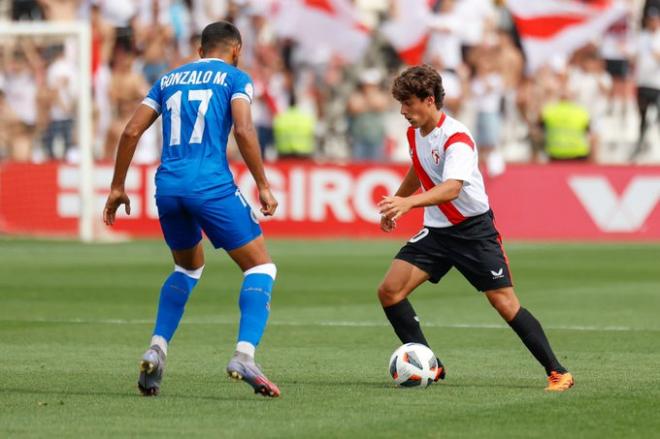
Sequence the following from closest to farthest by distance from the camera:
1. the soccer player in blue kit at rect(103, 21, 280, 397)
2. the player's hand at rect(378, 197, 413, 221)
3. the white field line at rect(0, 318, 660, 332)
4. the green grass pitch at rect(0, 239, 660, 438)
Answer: the green grass pitch at rect(0, 239, 660, 438), the player's hand at rect(378, 197, 413, 221), the soccer player in blue kit at rect(103, 21, 280, 397), the white field line at rect(0, 318, 660, 332)

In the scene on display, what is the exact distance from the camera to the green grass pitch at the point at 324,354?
27.3ft

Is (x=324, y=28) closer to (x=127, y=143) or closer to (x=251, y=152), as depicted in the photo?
(x=127, y=143)

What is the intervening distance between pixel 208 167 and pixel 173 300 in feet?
2.95

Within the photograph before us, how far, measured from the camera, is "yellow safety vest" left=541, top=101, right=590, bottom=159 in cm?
2628

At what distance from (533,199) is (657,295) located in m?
8.66

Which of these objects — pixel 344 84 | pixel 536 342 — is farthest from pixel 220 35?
pixel 344 84

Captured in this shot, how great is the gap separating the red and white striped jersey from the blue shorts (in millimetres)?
1183

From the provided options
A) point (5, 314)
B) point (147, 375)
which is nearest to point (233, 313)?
point (5, 314)

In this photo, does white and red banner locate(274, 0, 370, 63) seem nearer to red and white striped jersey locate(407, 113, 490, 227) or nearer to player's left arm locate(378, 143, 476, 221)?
red and white striped jersey locate(407, 113, 490, 227)

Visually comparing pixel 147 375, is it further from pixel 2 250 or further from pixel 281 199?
pixel 281 199

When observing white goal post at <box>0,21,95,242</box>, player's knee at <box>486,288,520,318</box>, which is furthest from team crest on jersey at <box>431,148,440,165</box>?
white goal post at <box>0,21,95,242</box>

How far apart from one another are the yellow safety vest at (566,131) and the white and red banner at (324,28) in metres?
3.58

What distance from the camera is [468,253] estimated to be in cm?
984

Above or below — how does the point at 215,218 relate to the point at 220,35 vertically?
below
